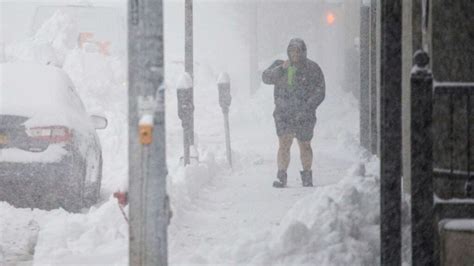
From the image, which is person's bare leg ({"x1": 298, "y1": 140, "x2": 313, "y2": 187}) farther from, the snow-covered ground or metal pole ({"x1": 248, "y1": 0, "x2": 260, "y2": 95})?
metal pole ({"x1": 248, "y1": 0, "x2": 260, "y2": 95})

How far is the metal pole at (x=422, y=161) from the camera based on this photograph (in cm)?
561

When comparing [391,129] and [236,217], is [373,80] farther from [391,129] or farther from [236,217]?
[391,129]

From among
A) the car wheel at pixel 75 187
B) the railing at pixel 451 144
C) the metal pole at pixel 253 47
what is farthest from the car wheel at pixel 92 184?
the metal pole at pixel 253 47

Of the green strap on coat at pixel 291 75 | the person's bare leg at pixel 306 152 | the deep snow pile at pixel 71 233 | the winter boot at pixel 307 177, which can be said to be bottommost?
the deep snow pile at pixel 71 233

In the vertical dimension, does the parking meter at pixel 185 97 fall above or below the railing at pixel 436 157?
above

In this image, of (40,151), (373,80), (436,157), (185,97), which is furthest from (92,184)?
(373,80)

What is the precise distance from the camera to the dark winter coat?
32.9ft

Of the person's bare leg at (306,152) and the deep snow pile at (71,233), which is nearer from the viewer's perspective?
the deep snow pile at (71,233)

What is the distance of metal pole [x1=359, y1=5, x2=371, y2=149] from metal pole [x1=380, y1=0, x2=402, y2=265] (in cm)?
778

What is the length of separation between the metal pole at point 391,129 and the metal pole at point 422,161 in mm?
104

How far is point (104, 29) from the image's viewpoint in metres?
21.3

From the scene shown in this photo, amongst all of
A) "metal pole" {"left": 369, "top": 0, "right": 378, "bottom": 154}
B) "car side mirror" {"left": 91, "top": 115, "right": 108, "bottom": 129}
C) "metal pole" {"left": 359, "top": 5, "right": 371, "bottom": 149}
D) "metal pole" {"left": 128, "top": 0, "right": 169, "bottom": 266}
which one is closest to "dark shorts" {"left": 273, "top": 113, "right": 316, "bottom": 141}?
"car side mirror" {"left": 91, "top": 115, "right": 108, "bottom": 129}

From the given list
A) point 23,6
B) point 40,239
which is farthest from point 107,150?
point 23,6

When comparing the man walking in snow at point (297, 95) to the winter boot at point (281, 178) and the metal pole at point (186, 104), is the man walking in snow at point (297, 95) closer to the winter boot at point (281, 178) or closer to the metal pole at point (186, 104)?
the winter boot at point (281, 178)
